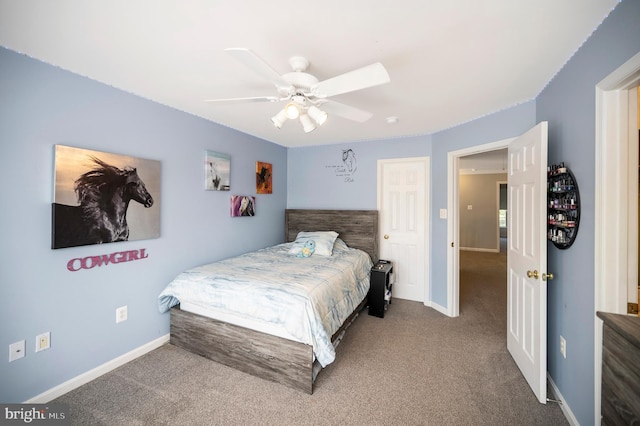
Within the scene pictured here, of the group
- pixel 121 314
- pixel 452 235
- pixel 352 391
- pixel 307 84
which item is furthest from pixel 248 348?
pixel 452 235

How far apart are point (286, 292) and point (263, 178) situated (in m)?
2.27

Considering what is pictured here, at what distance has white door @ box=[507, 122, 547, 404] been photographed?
5.74 ft

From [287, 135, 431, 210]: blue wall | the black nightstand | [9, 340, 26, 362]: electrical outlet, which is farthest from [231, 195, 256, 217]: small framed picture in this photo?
[9, 340, 26, 362]: electrical outlet

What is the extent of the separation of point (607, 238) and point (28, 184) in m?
3.55

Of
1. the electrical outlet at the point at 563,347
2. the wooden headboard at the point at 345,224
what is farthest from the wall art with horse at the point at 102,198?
the electrical outlet at the point at 563,347

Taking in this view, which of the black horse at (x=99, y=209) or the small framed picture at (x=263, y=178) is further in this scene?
the small framed picture at (x=263, y=178)

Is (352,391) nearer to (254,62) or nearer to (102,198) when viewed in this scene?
(254,62)

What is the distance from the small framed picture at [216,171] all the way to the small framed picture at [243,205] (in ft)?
0.72

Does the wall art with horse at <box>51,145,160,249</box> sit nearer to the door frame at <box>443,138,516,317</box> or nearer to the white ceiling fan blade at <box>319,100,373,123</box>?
the white ceiling fan blade at <box>319,100,373,123</box>

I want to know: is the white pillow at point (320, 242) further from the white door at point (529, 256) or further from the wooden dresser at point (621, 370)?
the wooden dresser at point (621, 370)

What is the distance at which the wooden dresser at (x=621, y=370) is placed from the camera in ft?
3.12

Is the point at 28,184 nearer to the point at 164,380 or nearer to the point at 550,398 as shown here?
the point at 164,380

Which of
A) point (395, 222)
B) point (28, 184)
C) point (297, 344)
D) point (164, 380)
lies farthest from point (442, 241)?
point (28, 184)

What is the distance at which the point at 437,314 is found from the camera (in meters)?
3.28
